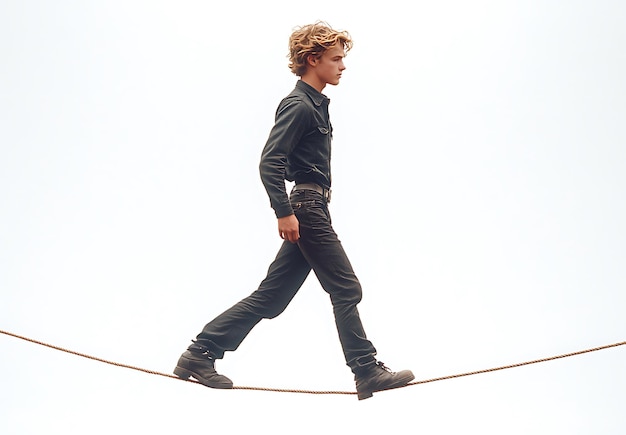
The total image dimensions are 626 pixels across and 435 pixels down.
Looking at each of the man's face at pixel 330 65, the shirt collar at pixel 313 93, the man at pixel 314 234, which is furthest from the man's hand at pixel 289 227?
the man's face at pixel 330 65

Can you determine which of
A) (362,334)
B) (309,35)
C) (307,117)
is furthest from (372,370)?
(309,35)

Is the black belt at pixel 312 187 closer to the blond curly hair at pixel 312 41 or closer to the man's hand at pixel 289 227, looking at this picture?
the man's hand at pixel 289 227

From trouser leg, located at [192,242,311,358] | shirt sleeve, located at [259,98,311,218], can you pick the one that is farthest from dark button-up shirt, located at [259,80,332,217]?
trouser leg, located at [192,242,311,358]

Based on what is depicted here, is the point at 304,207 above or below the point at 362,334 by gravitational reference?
above

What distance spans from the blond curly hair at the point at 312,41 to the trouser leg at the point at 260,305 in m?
0.76

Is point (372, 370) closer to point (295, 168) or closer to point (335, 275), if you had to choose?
point (335, 275)


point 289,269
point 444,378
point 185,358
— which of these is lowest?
point 444,378

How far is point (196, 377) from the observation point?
158 inches

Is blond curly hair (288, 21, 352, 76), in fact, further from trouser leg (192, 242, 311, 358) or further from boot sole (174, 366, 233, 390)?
boot sole (174, 366, 233, 390)

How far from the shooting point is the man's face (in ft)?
13.1

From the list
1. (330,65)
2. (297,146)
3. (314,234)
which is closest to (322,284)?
(314,234)

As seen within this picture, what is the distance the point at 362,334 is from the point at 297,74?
109 centimetres

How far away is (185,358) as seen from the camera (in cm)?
401

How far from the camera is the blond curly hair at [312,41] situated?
396cm
